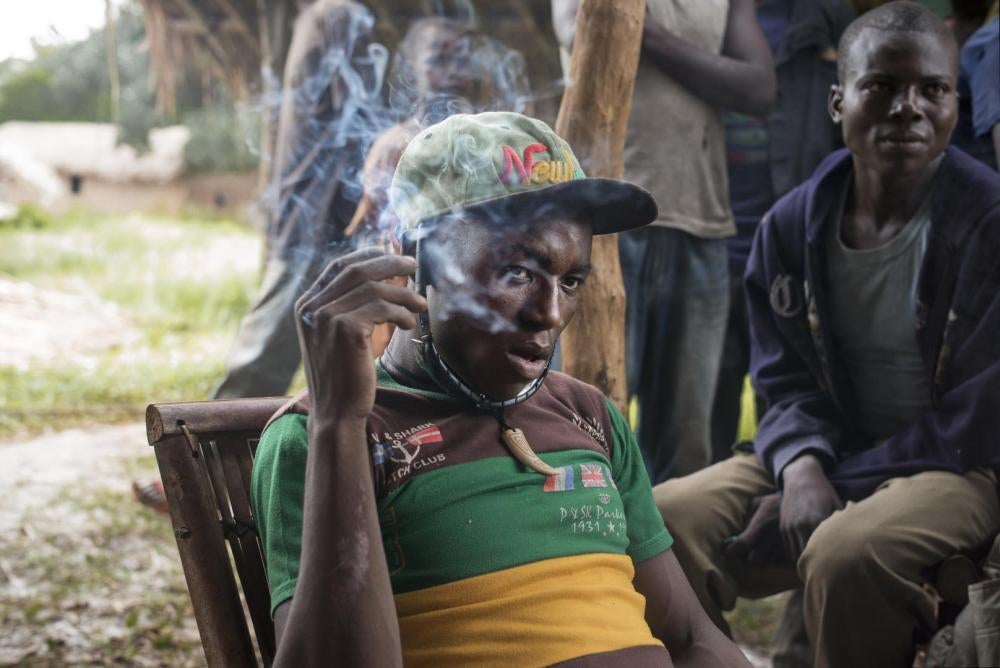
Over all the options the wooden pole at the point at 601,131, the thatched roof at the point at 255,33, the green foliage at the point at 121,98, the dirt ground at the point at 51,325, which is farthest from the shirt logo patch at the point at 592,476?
the green foliage at the point at 121,98

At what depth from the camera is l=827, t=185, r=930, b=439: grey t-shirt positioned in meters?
3.10

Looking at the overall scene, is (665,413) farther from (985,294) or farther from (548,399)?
(548,399)

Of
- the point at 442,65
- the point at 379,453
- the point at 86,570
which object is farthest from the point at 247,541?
the point at 86,570

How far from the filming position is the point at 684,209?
12.8ft

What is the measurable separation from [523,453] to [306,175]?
3192 millimetres

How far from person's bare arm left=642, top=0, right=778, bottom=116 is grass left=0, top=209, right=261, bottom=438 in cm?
544

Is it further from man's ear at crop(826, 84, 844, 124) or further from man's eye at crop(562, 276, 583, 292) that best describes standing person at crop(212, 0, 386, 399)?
man's eye at crop(562, 276, 583, 292)

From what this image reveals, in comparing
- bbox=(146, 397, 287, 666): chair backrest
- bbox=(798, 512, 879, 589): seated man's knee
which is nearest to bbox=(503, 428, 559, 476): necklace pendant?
bbox=(146, 397, 287, 666): chair backrest

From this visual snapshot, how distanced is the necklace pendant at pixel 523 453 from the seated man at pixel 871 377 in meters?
1.06

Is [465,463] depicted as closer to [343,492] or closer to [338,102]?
[343,492]

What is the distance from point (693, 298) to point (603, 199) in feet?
6.22

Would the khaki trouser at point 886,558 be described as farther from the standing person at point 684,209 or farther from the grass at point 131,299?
the grass at point 131,299

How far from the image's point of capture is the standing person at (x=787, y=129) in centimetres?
431

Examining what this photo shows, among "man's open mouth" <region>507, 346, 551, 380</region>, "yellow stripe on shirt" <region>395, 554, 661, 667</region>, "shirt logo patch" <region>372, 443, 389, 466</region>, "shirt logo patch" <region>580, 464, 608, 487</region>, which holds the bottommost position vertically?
"yellow stripe on shirt" <region>395, 554, 661, 667</region>
